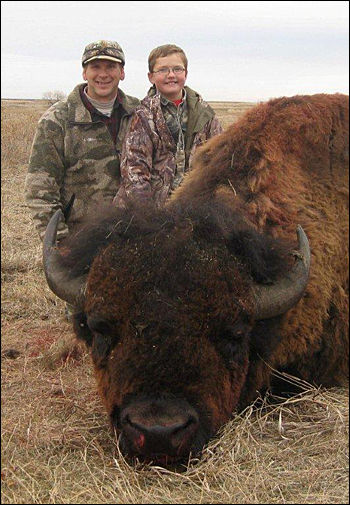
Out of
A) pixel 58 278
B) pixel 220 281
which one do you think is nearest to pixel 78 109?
pixel 58 278

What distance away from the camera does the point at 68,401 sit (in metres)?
4.76

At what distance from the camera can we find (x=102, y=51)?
22.4ft

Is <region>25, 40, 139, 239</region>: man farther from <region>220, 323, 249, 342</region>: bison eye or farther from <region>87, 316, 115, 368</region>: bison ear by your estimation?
<region>220, 323, 249, 342</region>: bison eye

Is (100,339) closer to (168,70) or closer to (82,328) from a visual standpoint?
(82,328)

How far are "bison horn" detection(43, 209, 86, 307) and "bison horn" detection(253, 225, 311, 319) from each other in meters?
1.11

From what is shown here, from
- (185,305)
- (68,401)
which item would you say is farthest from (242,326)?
(68,401)

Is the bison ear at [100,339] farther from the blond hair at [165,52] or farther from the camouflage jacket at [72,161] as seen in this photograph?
the blond hair at [165,52]

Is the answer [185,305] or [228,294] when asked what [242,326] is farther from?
[185,305]

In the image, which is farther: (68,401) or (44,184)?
(44,184)

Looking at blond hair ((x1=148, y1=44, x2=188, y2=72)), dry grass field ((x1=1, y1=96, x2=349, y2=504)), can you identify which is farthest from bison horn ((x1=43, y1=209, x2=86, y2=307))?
blond hair ((x1=148, y1=44, x2=188, y2=72))

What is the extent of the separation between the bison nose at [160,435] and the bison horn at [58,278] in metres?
0.94

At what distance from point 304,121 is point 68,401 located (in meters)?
2.80

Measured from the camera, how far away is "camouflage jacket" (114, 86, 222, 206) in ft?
22.3

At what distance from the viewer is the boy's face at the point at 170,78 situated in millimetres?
7137
